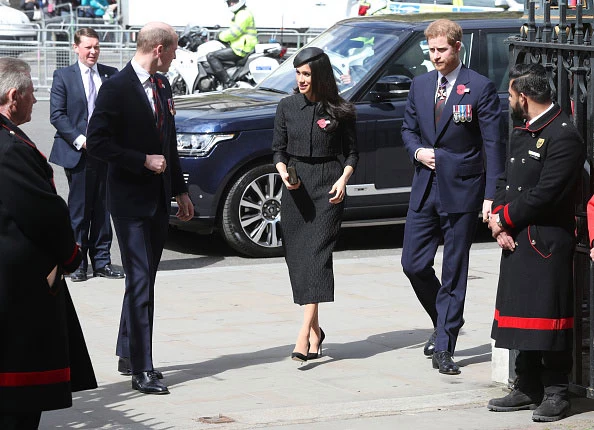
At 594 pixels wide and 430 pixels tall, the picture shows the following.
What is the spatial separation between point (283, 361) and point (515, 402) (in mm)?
1641

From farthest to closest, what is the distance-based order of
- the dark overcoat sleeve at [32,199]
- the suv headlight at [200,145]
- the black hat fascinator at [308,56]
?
the suv headlight at [200,145] → the black hat fascinator at [308,56] → the dark overcoat sleeve at [32,199]

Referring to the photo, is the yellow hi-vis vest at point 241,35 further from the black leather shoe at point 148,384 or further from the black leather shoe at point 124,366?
the black leather shoe at point 148,384

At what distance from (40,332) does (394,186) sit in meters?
6.48

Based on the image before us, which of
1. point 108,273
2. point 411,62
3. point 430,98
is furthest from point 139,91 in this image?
point 411,62

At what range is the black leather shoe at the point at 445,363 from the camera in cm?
733

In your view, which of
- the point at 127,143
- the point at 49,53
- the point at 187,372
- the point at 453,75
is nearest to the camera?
the point at 127,143

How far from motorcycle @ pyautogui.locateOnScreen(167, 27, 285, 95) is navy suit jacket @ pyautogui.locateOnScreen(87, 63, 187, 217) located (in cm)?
1294

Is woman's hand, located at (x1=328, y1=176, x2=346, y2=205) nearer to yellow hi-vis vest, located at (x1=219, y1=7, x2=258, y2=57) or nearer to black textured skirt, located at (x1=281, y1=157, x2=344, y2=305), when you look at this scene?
black textured skirt, located at (x1=281, y1=157, x2=344, y2=305)

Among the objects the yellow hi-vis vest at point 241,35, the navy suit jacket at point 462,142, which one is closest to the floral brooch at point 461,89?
the navy suit jacket at point 462,142

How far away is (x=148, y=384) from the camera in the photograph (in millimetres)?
6828

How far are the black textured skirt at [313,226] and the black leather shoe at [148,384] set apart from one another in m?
1.14

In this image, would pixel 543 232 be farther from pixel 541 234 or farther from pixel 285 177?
pixel 285 177

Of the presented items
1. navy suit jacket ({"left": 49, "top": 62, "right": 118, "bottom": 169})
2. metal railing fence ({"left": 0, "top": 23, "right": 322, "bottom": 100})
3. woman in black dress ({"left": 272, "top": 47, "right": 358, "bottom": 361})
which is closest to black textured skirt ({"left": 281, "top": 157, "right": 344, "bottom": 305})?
woman in black dress ({"left": 272, "top": 47, "right": 358, "bottom": 361})

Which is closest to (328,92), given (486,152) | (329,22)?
(486,152)
